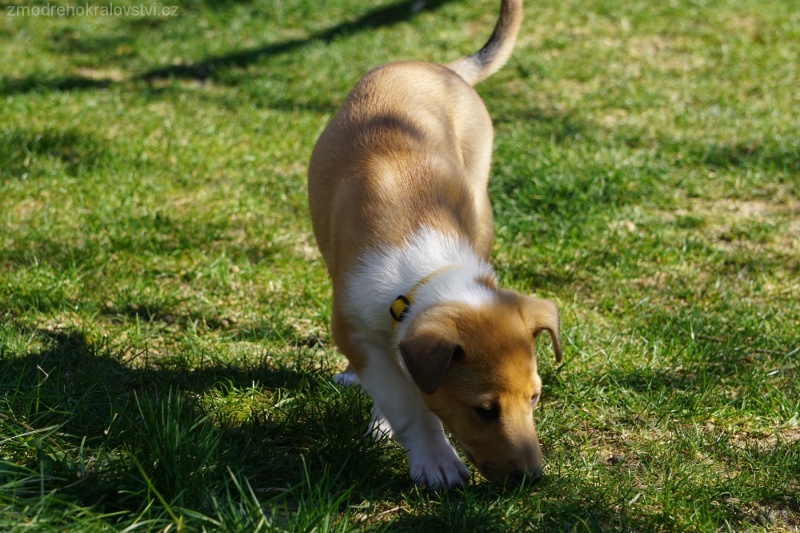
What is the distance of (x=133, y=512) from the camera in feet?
9.68

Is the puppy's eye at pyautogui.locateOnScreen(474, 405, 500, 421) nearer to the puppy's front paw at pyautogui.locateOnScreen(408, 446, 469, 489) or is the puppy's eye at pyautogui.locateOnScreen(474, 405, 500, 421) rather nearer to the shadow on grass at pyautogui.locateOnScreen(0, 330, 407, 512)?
the puppy's front paw at pyautogui.locateOnScreen(408, 446, 469, 489)

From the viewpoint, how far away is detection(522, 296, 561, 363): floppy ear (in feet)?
11.5

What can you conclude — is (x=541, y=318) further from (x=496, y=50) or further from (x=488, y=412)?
Answer: (x=496, y=50)

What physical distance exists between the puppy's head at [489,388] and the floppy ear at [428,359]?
0.04 meters

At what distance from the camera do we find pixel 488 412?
332cm

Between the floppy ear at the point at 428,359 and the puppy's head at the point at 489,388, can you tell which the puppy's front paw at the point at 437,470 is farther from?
the floppy ear at the point at 428,359

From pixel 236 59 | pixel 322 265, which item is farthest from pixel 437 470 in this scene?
pixel 236 59

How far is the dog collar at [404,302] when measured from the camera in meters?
3.51

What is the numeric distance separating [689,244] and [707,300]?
2.26ft

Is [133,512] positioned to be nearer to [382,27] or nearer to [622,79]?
[622,79]

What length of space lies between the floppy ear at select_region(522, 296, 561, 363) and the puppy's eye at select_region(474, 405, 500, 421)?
1.18 ft

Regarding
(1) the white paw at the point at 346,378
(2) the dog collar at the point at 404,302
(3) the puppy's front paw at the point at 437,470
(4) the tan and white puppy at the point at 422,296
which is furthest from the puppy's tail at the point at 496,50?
A: (3) the puppy's front paw at the point at 437,470

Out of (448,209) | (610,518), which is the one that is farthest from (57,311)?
(610,518)

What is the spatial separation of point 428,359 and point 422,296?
455 millimetres
